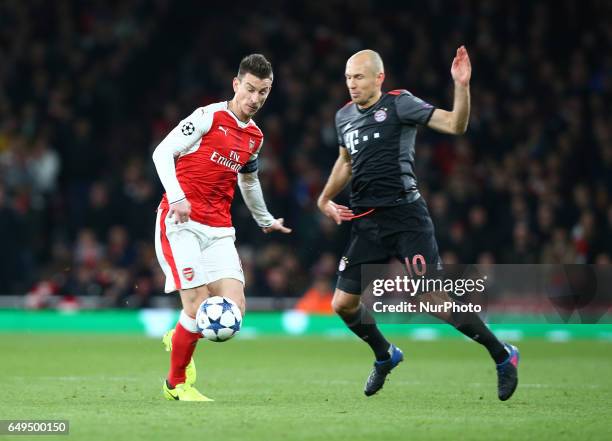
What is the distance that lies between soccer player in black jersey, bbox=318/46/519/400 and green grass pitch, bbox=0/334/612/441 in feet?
1.51

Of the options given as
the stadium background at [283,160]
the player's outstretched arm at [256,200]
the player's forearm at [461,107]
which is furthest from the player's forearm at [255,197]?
the stadium background at [283,160]

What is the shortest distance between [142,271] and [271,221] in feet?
30.2

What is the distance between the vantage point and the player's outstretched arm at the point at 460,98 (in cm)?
723

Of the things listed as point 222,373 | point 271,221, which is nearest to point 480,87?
point 222,373

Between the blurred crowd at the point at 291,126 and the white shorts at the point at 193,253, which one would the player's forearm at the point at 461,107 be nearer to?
the white shorts at the point at 193,253

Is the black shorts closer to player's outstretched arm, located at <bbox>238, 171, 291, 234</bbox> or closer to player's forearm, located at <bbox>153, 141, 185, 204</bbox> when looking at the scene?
player's outstretched arm, located at <bbox>238, 171, 291, 234</bbox>

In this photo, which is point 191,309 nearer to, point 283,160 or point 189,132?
point 189,132

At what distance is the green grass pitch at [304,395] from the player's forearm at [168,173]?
1.38 m

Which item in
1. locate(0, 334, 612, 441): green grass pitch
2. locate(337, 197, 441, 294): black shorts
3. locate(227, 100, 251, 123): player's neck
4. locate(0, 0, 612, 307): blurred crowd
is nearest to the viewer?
locate(0, 334, 612, 441): green grass pitch

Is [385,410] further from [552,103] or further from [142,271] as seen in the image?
[552,103]

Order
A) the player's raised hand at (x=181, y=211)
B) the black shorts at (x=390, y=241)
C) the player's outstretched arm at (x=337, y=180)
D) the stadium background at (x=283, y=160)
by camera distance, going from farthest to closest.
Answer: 1. the stadium background at (x=283, y=160)
2. the player's outstretched arm at (x=337, y=180)
3. the black shorts at (x=390, y=241)
4. the player's raised hand at (x=181, y=211)

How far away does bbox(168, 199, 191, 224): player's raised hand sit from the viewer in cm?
765

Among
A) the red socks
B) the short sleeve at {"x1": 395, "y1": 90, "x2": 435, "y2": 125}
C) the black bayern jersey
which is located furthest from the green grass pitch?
the short sleeve at {"x1": 395, "y1": 90, "x2": 435, "y2": 125}

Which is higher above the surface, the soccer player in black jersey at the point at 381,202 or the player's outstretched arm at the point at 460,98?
the player's outstretched arm at the point at 460,98
